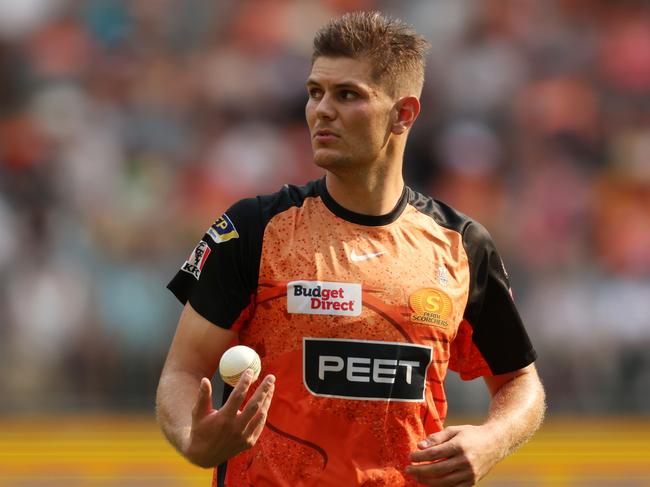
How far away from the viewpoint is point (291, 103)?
13445 millimetres

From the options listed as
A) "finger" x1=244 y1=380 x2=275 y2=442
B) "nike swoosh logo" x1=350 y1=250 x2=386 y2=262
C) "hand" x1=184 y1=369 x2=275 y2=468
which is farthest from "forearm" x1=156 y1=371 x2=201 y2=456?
"nike swoosh logo" x1=350 y1=250 x2=386 y2=262

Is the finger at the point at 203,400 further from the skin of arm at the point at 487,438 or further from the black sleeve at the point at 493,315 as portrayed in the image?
the black sleeve at the point at 493,315

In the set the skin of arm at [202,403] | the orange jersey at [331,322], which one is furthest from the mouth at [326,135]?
the skin of arm at [202,403]

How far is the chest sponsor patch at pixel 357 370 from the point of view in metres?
4.18

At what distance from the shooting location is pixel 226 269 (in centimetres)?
425

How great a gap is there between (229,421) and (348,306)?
75 cm

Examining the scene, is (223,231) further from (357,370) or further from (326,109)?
(357,370)

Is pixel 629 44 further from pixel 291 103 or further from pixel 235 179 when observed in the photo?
pixel 235 179

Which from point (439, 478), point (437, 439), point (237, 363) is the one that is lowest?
point (439, 478)

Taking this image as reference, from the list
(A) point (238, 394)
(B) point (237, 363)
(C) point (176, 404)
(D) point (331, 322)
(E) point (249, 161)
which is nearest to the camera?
(A) point (238, 394)

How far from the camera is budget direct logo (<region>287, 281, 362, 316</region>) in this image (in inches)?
166

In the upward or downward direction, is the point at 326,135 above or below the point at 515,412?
above

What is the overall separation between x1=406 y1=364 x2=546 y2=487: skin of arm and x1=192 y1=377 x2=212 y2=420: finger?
772mm

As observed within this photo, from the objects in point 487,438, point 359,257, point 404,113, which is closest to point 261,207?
point 359,257
